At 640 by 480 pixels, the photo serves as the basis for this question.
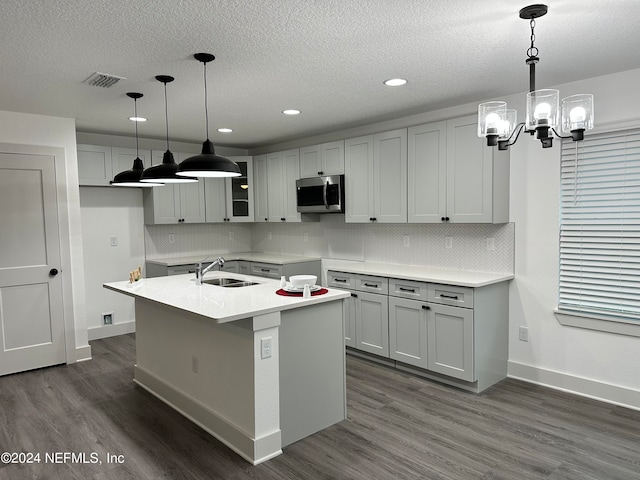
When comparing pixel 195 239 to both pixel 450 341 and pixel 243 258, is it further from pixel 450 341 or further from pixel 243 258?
pixel 450 341

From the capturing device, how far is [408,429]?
296cm

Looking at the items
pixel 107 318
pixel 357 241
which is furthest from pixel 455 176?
pixel 107 318

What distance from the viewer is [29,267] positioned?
4.18m

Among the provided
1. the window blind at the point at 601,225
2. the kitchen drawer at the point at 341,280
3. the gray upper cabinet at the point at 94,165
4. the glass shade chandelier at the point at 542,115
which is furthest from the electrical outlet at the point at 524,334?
the gray upper cabinet at the point at 94,165

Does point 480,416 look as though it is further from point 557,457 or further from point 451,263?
point 451,263

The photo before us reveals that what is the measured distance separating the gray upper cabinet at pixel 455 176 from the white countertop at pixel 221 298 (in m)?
1.41

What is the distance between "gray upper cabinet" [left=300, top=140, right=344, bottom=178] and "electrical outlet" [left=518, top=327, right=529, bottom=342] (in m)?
2.37

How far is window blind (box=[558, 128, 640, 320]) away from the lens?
10.3ft

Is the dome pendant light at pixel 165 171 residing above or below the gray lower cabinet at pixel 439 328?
above

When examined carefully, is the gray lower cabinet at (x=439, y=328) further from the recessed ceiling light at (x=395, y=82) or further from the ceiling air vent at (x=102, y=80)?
the ceiling air vent at (x=102, y=80)

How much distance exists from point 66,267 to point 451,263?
3.73m

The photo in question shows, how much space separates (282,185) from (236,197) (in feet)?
2.62

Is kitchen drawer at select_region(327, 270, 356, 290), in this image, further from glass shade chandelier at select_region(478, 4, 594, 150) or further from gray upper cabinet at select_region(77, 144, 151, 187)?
gray upper cabinet at select_region(77, 144, 151, 187)

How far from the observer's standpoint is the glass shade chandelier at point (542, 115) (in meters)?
1.96
